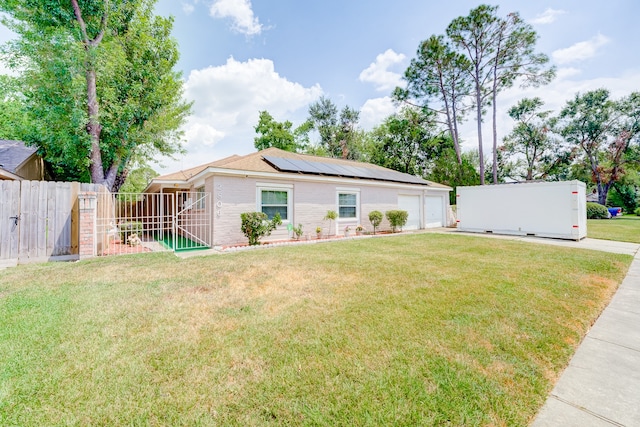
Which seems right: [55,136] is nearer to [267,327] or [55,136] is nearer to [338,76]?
[267,327]

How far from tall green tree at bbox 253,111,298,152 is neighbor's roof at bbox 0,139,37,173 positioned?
18.5m

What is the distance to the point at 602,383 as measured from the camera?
2.17 m

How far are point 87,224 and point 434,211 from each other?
1651 centimetres

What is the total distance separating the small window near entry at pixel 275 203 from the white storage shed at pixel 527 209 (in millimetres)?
9546

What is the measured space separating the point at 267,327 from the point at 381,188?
37.5 feet

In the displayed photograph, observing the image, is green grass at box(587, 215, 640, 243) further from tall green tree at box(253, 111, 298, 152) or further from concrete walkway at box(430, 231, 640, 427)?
tall green tree at box(253, 111, 298, 152)

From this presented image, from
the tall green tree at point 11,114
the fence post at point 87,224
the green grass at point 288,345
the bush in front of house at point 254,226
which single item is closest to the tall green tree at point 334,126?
the tall green tree at point 11,114

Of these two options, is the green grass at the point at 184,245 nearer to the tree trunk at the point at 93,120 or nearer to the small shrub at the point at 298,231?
the small shrub at the point at 298,231

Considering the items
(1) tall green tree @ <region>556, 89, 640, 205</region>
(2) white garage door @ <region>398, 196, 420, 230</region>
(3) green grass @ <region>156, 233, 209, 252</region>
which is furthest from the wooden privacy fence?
(1) tall green tree @ <region>556, 89, 640, 205</region>

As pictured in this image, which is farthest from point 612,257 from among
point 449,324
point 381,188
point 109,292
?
point 109,292

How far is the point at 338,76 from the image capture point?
17266mm

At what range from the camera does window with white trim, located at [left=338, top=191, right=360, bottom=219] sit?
11961 millimetres

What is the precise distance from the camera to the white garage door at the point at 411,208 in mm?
14517

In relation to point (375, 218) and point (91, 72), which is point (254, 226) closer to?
point (375, 218)
